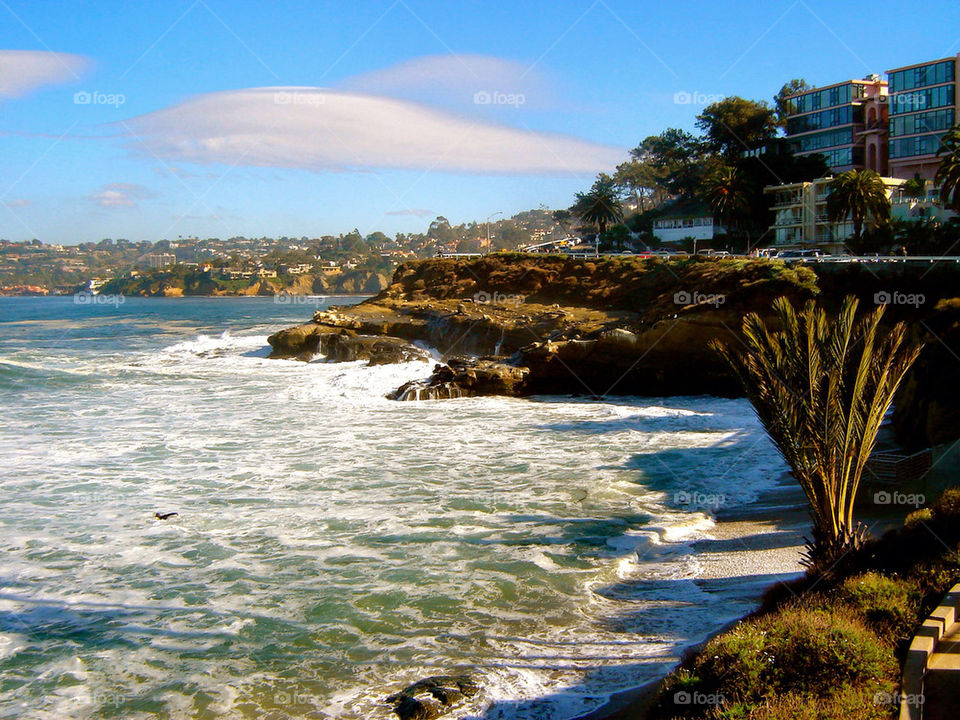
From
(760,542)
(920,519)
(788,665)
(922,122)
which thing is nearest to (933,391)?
(760,542)

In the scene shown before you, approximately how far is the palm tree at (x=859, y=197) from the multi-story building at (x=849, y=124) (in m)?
27.6

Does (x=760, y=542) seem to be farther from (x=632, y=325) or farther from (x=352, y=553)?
(x=632, y=325)

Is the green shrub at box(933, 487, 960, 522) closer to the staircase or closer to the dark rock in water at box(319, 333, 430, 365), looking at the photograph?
the staircase

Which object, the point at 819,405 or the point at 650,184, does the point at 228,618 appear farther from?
the point at 650,184

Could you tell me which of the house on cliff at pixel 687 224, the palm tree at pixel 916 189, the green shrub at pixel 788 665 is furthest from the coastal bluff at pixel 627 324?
the house on cliff at pixel 687 224

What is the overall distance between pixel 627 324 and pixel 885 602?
28.9m

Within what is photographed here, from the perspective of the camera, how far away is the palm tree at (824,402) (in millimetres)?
11867

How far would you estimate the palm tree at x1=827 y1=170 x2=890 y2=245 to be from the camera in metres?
48.4

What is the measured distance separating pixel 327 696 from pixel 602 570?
584 cm

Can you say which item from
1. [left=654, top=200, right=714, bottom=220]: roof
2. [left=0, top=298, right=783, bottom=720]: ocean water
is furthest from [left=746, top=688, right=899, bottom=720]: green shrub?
[left=654, top=200, right=714, bottom=220]: roof

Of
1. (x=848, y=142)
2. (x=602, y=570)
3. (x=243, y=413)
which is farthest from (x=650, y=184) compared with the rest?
(x=602, y=570)

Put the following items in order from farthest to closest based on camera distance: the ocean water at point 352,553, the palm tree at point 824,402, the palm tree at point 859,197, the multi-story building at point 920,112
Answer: the multi-story building at point 920,112
the palm tree at point 859,197
the palm tree at point 824,402
the ocean water at point 352,553

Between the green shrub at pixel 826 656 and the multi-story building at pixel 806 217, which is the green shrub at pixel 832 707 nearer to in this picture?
the green shrub at pixel 826 656

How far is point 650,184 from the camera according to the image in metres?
109
